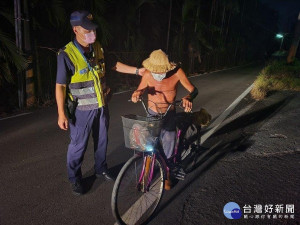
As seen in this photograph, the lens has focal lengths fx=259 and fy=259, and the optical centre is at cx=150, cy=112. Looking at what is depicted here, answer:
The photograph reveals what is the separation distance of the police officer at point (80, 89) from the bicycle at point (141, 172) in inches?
27.5

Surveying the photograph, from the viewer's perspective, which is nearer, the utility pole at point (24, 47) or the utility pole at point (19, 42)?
the utility pole at point (19, 42)

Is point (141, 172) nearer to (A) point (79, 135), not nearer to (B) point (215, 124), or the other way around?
(A) point (79, 135)

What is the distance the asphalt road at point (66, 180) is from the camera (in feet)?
10.1

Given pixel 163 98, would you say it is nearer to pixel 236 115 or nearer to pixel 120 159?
pixel 120 159

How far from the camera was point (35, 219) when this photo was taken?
3.00 m

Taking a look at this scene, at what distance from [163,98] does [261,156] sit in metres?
2.32

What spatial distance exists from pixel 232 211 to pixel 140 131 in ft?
5.27

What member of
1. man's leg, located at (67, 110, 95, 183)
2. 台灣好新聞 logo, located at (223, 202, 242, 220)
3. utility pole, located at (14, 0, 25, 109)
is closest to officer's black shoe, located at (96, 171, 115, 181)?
man's leg, located at (67, 110, 95, 183)

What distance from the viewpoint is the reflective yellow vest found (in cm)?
308

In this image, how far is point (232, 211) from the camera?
10.3 ft

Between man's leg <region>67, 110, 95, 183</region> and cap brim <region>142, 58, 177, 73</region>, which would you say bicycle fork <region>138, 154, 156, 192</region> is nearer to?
man's leg <region>67, 110, 95, 183</region>

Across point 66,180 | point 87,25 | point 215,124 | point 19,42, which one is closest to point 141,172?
point 66,180

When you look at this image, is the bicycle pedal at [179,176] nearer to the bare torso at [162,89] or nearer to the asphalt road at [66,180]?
the asphalt road at [66,180]

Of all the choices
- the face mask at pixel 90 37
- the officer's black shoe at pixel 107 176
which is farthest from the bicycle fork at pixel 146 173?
the face mask at pixel 90 37
